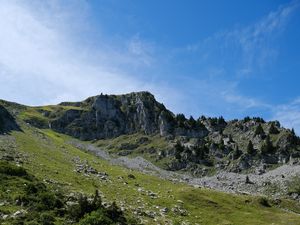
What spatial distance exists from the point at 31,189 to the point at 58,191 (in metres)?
4.71

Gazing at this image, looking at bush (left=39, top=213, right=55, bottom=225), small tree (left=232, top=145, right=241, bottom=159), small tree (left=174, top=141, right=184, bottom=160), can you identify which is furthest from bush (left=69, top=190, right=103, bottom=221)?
small tree (left=174, top=141, right=184, bottom=160)

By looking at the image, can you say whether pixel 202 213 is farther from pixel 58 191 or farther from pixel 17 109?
pixel 17 109

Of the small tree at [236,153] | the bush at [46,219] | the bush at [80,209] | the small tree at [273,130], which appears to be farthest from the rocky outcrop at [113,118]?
the bush at [46,219]

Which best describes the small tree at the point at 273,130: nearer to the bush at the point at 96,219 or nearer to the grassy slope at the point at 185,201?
the grassy slope at the point at 185,201

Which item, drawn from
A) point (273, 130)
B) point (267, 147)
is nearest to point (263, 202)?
point (267, 147)

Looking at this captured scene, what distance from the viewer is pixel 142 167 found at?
124 metres

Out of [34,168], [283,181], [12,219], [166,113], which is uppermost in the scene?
[166,113]

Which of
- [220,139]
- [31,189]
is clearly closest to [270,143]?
[220,139]

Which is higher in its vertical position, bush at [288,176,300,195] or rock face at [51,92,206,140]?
rock face at [51,92,206,140]

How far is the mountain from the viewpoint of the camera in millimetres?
40125

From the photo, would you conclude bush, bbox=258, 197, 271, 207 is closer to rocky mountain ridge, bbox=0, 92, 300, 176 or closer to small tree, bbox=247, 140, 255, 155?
rocky mountain ridge, bbox=0, 92, 300, 176

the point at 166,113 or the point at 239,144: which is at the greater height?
the point at 166,113

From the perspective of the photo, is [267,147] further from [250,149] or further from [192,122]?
[192,122]

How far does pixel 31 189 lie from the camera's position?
38.9 metres
